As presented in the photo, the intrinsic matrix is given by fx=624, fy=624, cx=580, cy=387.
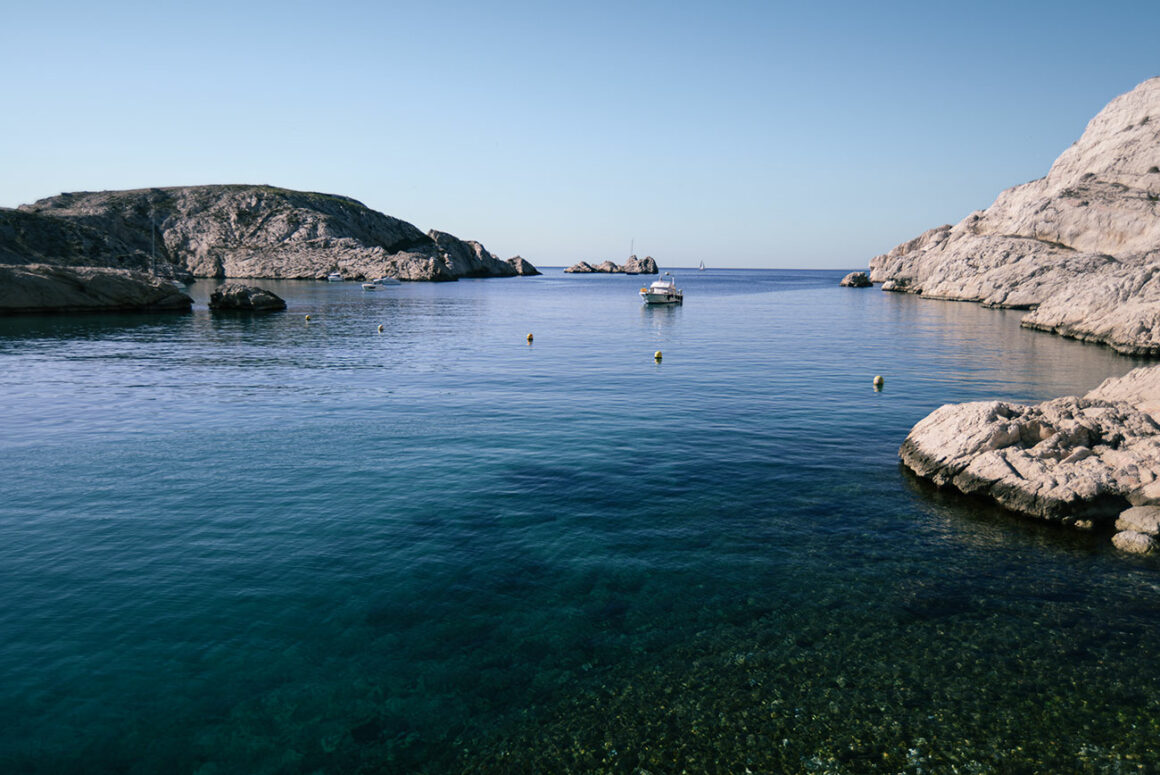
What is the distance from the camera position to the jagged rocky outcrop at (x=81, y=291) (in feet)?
210

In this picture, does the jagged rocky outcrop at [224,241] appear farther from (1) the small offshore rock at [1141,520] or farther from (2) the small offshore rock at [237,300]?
(1) the small offshore rock at [1141,520]

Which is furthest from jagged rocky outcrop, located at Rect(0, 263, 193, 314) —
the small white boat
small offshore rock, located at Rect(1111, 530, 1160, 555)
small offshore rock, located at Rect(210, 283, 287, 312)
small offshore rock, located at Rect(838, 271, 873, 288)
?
small offshore rock, located at Rect(838, 271, 873, 288)

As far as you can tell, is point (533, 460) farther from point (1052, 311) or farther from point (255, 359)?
point (1052, 311)

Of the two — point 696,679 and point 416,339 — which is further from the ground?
point 416,339

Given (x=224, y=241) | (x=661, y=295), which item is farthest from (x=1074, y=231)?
(x=224, y=241)

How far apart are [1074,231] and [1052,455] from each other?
315 feet

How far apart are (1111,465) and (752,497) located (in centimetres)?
903

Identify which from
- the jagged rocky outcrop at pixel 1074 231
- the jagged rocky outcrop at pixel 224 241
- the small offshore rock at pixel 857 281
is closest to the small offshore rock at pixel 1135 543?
the jagged rocky outcrop at pixel 1074 231

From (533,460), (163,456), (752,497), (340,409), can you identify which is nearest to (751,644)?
(752,497)

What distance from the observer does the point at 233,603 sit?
11.9m

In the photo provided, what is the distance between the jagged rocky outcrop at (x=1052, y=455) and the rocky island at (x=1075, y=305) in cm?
3

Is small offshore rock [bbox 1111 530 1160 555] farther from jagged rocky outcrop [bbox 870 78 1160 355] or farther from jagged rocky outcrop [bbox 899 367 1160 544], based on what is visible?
jagged rocky outcrop [bbox 870 78 1160 355]

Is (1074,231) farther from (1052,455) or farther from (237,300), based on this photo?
(237,300)

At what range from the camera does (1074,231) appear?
294 ft
